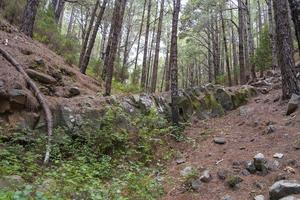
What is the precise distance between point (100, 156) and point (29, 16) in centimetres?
643

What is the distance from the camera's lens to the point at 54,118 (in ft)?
25.8

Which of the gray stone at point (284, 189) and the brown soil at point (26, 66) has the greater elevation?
the brown soil at point (26, 66)

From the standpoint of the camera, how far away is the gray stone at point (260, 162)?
625 centimetres

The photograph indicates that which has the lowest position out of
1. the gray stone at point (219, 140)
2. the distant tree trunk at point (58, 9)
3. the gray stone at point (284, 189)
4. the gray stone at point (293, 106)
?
the gray stone at point (284, 189)

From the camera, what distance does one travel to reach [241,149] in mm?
7543

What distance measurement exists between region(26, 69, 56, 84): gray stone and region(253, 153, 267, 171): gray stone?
18.9 ft

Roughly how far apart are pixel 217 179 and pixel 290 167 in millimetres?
1377

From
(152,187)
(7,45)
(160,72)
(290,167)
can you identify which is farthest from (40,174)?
(160,72)

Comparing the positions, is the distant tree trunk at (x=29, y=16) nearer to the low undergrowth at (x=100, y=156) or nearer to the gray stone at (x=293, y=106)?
the low undergrowth at (x=100, y=156)

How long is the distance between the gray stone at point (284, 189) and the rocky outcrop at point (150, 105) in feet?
15.3

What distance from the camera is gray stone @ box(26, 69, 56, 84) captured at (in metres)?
8.70

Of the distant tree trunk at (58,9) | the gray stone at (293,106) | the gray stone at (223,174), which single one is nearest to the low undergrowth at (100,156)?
the gray stone at (223,174)

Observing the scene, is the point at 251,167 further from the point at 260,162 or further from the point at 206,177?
the point at 206,177

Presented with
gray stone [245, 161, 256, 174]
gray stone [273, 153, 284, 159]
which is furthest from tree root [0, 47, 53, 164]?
gray stone [273, 153, 284, 159]
